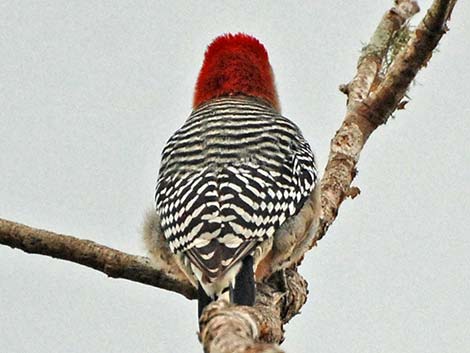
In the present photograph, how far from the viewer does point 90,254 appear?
23.8 ft

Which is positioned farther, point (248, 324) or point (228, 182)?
point (228, 182)

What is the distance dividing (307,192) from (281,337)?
1.98 metres

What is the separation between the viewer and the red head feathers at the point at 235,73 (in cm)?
956

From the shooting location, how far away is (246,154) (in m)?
7.70

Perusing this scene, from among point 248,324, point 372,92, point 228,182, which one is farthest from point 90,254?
point 372,92

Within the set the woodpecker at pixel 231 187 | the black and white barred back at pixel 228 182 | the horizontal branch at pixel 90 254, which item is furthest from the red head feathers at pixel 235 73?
the horizontal branch at pixel 90 254

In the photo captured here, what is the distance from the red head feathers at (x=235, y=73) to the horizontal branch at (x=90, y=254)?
2491 mm

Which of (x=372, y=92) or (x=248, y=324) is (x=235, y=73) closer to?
(x=372, y=92)

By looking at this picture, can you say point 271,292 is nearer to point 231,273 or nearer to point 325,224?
point 231,273

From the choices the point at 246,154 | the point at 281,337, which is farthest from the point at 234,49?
the point at 281,337

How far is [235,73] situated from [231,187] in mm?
2679

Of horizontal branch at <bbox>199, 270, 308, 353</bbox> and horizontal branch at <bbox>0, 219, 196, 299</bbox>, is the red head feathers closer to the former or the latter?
horizontal branch at <bbox>0, 219, 196, 299</bbox>

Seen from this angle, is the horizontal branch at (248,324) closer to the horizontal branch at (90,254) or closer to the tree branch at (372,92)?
the horizontal branch at (90,254)

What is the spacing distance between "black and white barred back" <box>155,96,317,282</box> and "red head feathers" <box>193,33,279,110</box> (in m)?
0.65
